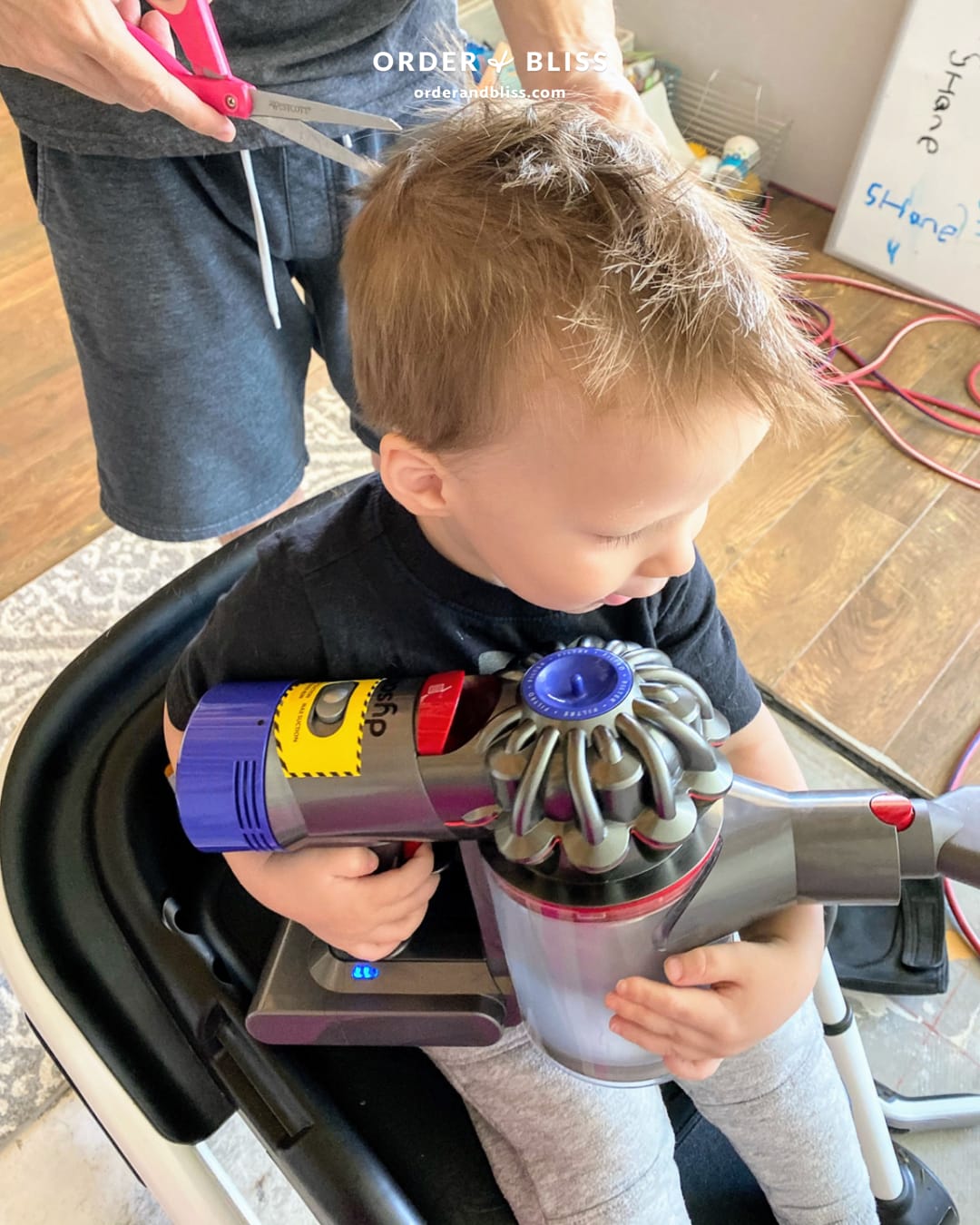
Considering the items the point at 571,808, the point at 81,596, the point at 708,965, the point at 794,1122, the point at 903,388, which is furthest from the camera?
the point at 903,388

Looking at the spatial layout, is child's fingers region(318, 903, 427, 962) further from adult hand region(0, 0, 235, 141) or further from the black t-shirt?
adult hand region(0, 0, 235, 141)

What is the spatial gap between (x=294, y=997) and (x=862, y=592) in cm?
94

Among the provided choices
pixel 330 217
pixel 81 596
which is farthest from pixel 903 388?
pixel 81 596

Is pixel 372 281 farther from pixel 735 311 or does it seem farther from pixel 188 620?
pixel 188 620

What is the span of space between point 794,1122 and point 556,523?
0.42 m

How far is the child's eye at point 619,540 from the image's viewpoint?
45 centimetres

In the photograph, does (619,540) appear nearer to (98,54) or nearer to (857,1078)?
(98,54)

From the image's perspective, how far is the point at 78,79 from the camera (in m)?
0.51

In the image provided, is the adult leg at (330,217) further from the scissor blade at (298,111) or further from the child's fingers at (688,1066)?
the child's fingers at (688,1066)

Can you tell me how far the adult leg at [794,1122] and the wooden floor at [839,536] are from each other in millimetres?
526

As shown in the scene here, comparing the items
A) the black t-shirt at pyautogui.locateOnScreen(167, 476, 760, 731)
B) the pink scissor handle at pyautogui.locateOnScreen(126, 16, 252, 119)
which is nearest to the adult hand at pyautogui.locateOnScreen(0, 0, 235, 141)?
the pink scissor handle at pyautogui.locateOnScreen(126, 16, 252, 119)

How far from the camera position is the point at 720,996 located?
500 mm

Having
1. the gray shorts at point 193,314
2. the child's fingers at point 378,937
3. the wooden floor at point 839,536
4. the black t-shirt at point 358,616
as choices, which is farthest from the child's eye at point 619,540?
the wooden floor at point 839,536

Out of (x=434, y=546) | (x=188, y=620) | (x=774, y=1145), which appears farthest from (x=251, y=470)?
(x=774, y=1145)
